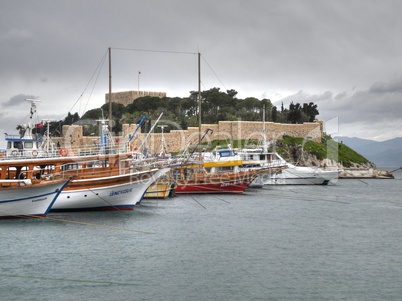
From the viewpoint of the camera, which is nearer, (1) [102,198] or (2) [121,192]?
(1) [102,198]

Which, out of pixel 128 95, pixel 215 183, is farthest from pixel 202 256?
pixel 128 95

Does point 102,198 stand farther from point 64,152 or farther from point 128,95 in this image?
point 128,95

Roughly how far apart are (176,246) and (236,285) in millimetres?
5791

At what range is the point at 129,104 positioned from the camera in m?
108

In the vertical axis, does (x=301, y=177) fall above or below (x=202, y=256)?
above

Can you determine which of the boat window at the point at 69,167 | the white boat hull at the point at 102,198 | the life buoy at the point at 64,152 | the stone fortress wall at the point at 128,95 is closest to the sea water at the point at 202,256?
the white boat hull at the point at 102,198

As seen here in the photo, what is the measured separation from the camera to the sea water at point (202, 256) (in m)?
17.1

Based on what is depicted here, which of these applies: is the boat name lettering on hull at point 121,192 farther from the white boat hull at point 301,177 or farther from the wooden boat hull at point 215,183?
the white boat hull at point 301,177

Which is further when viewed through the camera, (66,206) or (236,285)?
(66,206)

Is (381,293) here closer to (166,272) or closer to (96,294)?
(166,272)

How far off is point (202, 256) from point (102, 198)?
1133 cm

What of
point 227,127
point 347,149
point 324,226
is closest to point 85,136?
point 227,127

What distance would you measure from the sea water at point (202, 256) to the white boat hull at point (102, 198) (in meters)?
0.56

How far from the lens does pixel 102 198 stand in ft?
103
